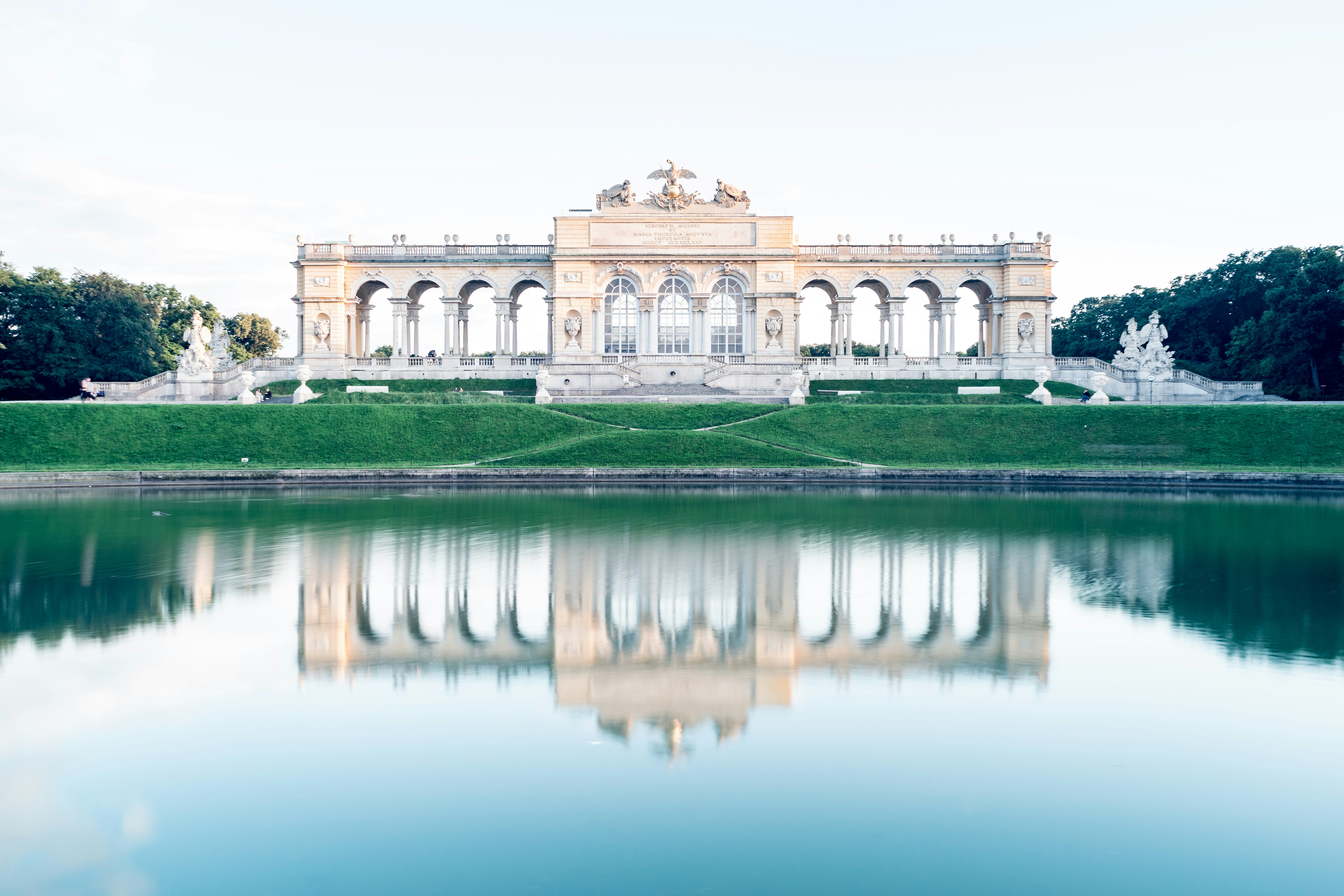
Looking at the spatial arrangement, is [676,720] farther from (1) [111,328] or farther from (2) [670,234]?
(1) [111,328]

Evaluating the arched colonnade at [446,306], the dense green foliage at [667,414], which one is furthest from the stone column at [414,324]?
the dense green foliage at [667,414]

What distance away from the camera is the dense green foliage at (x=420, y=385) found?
169 feet

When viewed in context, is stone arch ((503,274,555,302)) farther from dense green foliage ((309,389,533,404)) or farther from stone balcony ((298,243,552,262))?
dense green foliage ((309,389,533,404))

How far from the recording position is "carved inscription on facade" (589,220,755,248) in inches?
2277

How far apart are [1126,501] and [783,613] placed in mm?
18707

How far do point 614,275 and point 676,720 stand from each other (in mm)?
51542

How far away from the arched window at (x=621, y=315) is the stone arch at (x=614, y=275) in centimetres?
22

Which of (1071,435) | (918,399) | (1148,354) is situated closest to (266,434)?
(918,399)

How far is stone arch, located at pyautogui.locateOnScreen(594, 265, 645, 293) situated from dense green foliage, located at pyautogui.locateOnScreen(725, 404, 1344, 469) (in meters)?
20.3

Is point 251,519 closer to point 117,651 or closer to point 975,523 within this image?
point 117,651

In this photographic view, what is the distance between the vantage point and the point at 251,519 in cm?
2295

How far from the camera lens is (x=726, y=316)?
59312 millimetres

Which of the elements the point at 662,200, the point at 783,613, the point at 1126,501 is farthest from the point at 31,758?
the point at 662,200

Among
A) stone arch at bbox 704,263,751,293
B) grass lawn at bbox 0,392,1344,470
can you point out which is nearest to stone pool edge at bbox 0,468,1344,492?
grass lawn at bbox 0,392,1344,470
